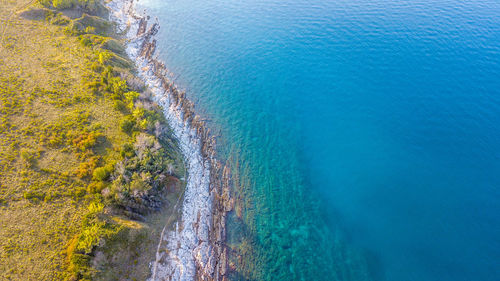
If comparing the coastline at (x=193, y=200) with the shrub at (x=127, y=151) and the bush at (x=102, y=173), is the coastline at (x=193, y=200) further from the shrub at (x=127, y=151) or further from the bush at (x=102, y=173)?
the bush at (x=102, y=173)

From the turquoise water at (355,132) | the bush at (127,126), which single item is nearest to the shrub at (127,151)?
the bush at (127,126)

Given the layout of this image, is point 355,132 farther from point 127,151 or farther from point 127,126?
point 127,126

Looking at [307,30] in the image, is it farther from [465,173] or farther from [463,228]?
[463,228]

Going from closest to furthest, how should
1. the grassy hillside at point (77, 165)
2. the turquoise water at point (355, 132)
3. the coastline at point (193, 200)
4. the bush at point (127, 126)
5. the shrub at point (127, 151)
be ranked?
the grassy hillside at point (77, 165)
the coastline at point (193, 200)
the turquoise water at point (355, 132)
the shrub at point (127, 151)
the bush at point (127, 126)

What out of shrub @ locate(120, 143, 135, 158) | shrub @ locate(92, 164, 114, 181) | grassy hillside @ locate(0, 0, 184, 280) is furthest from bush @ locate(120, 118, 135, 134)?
shrub @ locate(92, 164, 114, 181)

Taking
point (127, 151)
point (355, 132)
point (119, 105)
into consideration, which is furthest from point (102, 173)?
point (355, 132)

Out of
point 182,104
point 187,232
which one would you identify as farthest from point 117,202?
point 182,104
